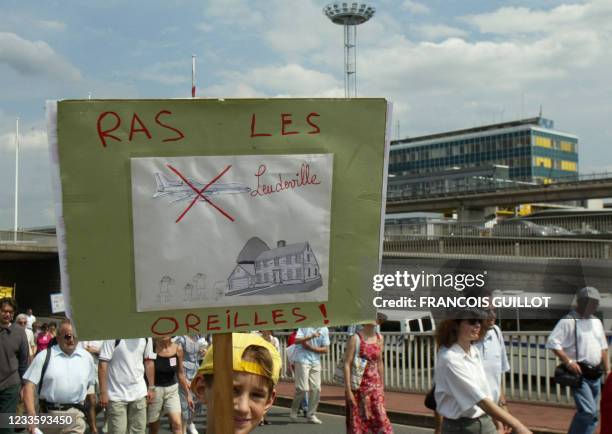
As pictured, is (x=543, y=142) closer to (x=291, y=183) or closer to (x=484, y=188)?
(x=484, y=188)

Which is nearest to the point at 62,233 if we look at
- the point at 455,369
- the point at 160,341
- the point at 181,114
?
the point at 181,114

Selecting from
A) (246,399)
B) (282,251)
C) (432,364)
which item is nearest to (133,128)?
(282,251)

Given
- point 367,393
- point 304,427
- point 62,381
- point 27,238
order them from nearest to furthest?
point 62,381, point 367,393, point 304,427, point 27,238

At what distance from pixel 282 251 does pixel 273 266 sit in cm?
6

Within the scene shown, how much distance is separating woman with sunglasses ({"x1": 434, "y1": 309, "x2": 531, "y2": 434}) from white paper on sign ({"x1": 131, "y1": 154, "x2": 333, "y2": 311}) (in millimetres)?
2643

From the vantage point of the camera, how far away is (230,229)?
2982 millimetres

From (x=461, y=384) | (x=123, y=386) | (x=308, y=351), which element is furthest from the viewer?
(x=308, y=351)

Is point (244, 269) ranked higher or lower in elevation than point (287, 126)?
lower

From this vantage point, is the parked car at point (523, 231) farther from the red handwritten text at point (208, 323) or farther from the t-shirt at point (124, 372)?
the red handwritten text at point (208, 323)

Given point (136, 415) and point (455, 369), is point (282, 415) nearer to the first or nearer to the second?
point (136, 415)

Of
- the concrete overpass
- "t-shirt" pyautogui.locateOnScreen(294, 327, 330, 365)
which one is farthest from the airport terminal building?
"t-shirt" pyautogui.locateOnScreen(294, 327, 330, 365)

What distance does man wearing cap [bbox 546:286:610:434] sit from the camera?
831 centimetres

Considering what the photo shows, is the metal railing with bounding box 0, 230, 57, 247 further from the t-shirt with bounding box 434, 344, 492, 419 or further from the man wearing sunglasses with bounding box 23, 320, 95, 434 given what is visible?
the t-shirt with bounding box 434, 344, 492, 419

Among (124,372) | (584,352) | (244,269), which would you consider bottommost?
(124,372)
